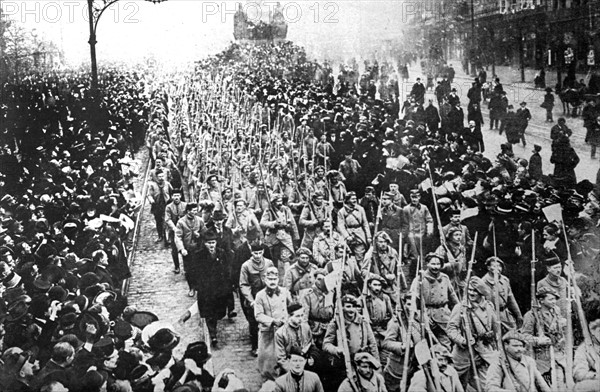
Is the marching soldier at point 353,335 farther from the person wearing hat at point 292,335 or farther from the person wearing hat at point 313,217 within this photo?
the person wearing hat at point 313,217

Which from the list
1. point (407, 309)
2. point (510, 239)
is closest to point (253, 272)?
point (407, 309)

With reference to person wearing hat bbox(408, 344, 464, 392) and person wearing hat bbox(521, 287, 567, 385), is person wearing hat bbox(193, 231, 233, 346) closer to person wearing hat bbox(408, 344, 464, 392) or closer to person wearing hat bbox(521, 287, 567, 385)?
person wearing hat bbox(408, 344, 464, 392)

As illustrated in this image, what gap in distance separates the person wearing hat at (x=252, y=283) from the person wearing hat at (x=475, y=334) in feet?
6.65

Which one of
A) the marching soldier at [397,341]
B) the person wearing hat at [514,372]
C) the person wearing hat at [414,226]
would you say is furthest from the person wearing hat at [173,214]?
the person wearing hat at [514,372]

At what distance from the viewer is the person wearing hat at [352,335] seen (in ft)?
21.4

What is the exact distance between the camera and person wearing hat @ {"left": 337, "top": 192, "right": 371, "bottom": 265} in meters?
7.55

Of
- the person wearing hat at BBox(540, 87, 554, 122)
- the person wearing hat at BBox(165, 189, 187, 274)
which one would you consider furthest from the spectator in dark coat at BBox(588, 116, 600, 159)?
the person wearing hat at BBox(165, 189, 187, 274)

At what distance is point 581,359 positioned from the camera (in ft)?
23.2

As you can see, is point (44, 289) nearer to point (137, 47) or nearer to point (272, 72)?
point (137, 47)

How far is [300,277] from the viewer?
274 inches

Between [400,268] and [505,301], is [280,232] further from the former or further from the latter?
[505,301]

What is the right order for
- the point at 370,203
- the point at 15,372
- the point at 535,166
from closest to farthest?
the point at 15,372 → the point at 370,203 → the point at 535,166

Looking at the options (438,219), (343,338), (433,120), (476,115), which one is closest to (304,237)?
(343,338)

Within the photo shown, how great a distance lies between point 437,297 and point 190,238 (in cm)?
279
